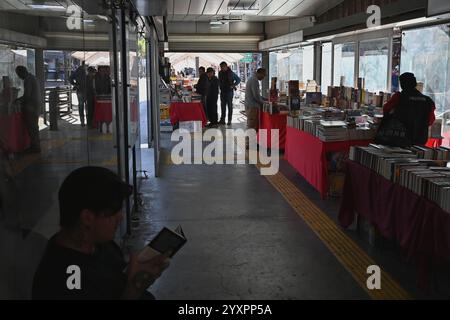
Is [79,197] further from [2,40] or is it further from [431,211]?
[431,211]

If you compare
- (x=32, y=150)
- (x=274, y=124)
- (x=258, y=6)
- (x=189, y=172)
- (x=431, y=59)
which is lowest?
(x=189, y=172)

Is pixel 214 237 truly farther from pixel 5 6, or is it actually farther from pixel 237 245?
pixel 5 6

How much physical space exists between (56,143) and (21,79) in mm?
606

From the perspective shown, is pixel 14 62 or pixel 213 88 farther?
pixel 213 88

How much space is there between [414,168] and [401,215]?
377 mm

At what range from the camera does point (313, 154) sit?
6816 mm

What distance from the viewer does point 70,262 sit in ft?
6.13

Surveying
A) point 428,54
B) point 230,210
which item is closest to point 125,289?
point 230,210

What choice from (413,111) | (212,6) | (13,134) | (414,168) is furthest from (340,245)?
(212,6)

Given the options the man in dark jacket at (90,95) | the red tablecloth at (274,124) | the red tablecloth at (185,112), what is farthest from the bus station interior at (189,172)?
the red tablecloth at (185,112)

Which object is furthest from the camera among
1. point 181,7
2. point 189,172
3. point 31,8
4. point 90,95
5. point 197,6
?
point 181,7

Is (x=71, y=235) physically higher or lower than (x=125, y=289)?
higher

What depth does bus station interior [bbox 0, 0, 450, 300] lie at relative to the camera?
7.19 feet

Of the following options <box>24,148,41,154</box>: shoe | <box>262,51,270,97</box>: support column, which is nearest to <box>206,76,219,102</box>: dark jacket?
<box>262,51,270,97</box>: support column
